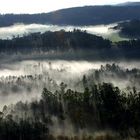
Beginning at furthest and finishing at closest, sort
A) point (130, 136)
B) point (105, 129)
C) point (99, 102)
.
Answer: point (99, 102)
point (105, 129)
point (130, 136)

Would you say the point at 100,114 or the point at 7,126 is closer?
the point at 7,126

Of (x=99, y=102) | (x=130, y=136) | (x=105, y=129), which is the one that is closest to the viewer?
(x=130, y=136)

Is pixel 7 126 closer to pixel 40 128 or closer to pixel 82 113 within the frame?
pixel 40 128

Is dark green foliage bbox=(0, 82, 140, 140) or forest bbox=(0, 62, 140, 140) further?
forest bbox=(0, 62, 140, 140)

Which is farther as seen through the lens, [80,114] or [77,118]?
[80,114]

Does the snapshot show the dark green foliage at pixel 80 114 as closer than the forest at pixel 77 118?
Yes

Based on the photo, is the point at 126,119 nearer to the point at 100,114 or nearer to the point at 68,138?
the point at 100,114

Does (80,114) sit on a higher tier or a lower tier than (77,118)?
higher

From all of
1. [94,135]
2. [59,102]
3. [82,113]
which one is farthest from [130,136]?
[59,102]

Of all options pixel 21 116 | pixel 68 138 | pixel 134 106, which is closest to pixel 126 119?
pixel 134 106
